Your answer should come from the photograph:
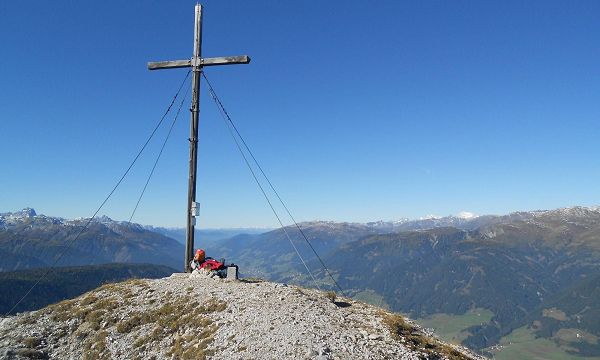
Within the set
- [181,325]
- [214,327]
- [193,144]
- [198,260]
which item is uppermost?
[193,144]

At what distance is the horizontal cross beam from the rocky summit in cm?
1364

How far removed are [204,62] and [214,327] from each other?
17.2 metres

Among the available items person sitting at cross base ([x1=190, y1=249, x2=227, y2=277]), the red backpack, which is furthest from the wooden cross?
the red backpack

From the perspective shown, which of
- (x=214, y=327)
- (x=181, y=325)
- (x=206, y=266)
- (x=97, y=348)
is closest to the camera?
(x=214, y=327)

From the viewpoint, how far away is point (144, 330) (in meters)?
20.1

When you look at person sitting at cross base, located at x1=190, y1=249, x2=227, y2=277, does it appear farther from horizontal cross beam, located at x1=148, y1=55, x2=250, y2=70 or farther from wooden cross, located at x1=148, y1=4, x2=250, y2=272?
horizontal cross beam, located at x1=148, y1=55, x2=250, y2=70

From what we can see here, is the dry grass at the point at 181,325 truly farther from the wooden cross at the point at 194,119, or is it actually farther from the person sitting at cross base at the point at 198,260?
the wooden cross at the point at 194,119

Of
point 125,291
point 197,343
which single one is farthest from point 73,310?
point 197,343

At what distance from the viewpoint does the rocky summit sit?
16516 mm

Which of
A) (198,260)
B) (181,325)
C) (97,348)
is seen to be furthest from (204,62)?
(97,348)

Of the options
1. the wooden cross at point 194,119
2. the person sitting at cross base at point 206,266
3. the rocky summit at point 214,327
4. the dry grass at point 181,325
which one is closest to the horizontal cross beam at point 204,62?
the wooden cross at point 194,119

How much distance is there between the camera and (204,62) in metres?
27.7

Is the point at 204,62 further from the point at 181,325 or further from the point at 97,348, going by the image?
the point at 97,348

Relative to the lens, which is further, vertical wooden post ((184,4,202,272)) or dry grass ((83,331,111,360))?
vertical wooden post ((184,4,202,272))
